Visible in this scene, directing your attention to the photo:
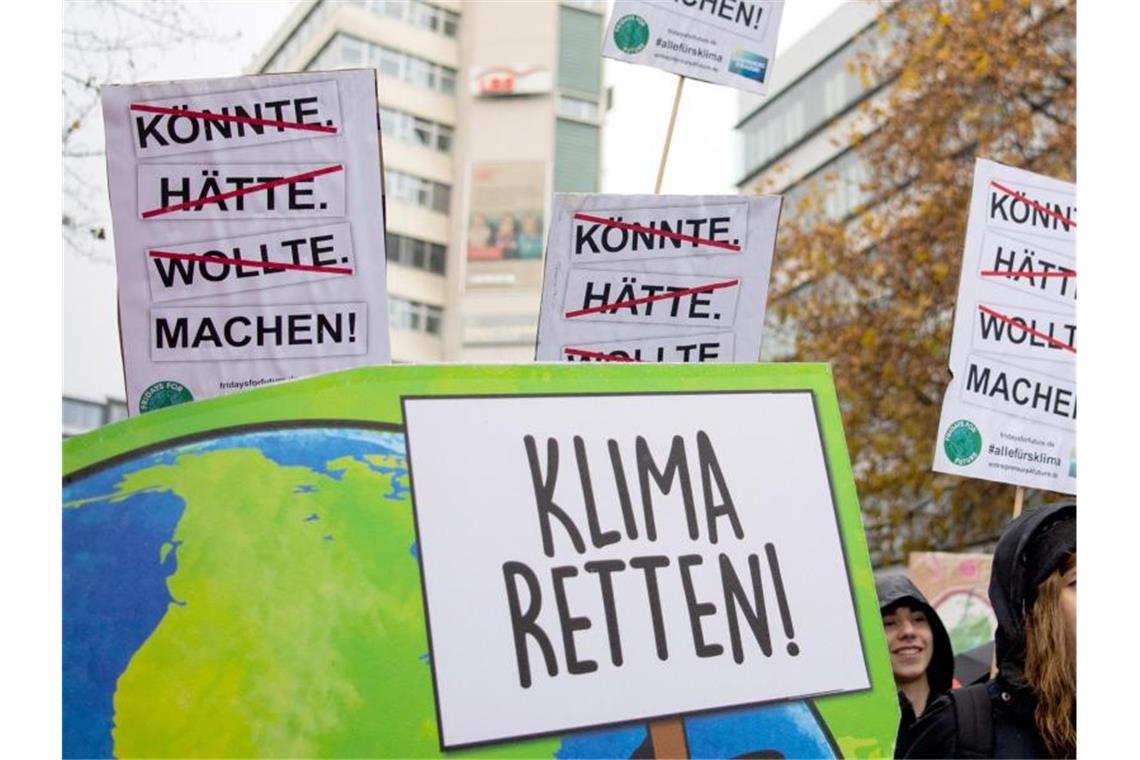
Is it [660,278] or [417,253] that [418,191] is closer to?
[417,253]

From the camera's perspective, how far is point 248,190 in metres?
3.37

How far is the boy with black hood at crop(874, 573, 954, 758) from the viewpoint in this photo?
3.56 metres

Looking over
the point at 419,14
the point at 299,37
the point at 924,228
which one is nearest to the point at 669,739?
the point at 924,228

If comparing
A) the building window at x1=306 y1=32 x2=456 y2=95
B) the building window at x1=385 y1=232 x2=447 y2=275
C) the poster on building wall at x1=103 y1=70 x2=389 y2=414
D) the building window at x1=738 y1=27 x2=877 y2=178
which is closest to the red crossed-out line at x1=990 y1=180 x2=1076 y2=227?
the poster on building wall at x1=103 y1=70 x2=389 y2=414

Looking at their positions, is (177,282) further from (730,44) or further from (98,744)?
(730,44)

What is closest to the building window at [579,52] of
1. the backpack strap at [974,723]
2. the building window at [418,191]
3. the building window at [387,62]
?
the building window at [387,62]

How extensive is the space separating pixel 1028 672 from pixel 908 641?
42.2 inches

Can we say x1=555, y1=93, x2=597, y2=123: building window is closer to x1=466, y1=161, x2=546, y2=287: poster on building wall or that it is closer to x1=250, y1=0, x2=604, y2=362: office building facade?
x1=250, y1=0, x2=604, y2=362: office building facade

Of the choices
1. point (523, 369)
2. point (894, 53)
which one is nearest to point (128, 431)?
point (523, 369)

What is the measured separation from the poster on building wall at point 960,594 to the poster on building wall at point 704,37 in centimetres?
324

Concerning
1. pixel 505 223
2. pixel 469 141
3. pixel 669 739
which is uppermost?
pixel 469 141

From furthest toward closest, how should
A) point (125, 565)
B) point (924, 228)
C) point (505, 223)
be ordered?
1. point (505, 223)
2. point (924, 228)
3. point (125, 565)

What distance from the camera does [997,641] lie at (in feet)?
8.86

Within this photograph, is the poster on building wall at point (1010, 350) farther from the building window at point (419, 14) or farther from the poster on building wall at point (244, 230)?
the building window at point (419, 14)
